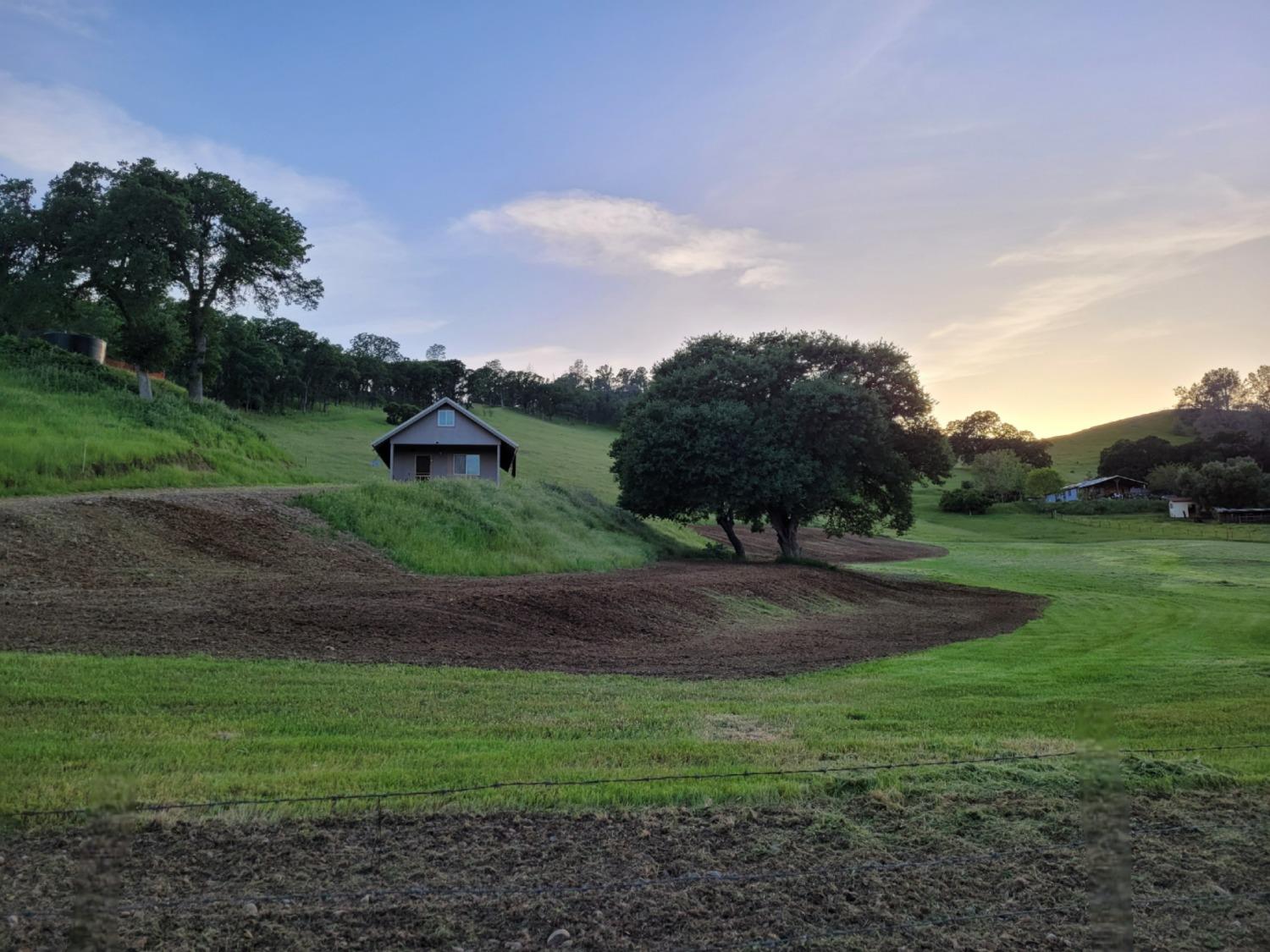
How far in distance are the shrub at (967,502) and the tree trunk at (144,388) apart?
76.3 metres

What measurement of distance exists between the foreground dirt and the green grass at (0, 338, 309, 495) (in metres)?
24.0

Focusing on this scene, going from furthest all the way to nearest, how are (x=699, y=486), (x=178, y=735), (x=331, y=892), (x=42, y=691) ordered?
1. (x=699, y=486)
2. (x=42, y=691)
3. (x=178, y=735)
4. (x=331, y=892)

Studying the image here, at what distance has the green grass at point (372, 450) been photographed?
5015 cm

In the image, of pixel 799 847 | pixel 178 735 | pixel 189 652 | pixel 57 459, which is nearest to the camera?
pixel 799 847

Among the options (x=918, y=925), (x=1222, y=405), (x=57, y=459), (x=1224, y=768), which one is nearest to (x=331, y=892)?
(x=918, y=925)

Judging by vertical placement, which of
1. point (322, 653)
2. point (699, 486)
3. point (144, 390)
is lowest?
point (322, 653)

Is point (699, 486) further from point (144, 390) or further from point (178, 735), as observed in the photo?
point (178, 735)

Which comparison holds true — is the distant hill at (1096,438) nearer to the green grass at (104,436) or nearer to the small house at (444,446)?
the small house at (444,446)

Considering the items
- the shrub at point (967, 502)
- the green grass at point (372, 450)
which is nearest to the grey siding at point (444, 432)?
the green grass at point (372, 450)

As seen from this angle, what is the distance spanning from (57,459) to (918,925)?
29.1 meters

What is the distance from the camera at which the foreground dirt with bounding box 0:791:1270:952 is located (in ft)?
12.6

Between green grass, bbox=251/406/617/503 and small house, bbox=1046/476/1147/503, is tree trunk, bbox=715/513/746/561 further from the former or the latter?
small house, bbox=1046/476/1147/503

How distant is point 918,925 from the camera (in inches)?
157

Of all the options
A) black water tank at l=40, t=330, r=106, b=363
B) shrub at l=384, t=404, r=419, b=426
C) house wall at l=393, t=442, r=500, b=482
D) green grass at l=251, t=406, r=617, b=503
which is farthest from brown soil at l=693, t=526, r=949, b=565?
shrub at l=384, t=404, r=419, b=426
